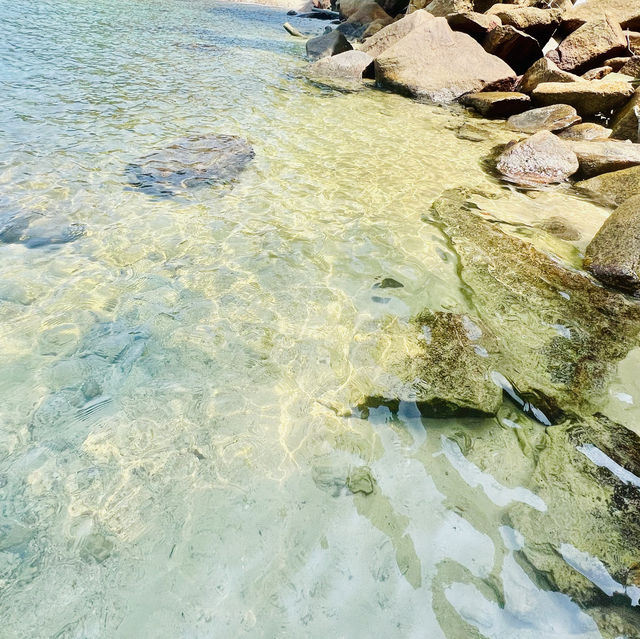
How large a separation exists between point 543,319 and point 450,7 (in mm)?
14841

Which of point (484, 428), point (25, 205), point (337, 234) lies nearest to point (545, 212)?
point (337, 234)

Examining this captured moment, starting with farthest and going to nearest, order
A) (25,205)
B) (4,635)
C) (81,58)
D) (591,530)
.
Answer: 1. (81,58)
2. (25,205)
3. (591,530)
4. (4,635)

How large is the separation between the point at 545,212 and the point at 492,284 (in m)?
2.55

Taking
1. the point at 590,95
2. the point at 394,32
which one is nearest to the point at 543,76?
the point at 590,95

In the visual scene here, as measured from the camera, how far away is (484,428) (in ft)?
8.70

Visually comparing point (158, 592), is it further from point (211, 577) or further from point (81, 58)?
point (81, 58)

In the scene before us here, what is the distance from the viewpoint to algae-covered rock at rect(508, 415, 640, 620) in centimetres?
Answer: 192

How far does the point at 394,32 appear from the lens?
1312cm

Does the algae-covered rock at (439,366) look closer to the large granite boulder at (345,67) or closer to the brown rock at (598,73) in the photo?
the brown rock at (598,73)

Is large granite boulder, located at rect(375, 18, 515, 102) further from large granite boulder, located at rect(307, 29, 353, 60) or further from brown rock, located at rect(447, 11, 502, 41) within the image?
large granite boulder, located at rect(307, 29, 353, 60)

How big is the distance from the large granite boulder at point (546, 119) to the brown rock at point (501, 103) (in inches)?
19.4

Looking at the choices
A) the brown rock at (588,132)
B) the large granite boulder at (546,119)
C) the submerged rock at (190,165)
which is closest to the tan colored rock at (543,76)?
the large granite boulder at (546,119)

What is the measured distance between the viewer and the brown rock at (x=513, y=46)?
11.9m

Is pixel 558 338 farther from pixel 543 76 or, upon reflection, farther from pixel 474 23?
pixel 474 23
